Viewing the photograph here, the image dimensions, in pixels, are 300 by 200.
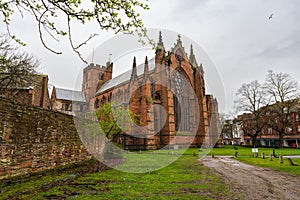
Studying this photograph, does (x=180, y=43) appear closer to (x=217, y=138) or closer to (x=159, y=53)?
(x=159, y=53)

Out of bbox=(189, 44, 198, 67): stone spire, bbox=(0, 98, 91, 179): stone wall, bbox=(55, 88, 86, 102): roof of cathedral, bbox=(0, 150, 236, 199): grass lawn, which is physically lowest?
bbox=(0, 150, 236, 199): grass lawn

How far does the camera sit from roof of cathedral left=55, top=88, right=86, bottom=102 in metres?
59.4

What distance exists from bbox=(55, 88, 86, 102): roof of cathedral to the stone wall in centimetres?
5064

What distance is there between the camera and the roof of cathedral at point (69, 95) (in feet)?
195

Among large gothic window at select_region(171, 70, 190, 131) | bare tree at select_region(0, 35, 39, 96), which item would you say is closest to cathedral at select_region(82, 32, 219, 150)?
large gothic window at select_region(171, 70, 190, 131)

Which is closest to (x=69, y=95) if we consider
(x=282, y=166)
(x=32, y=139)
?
(x=32, y=139)

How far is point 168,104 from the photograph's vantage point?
34.2m

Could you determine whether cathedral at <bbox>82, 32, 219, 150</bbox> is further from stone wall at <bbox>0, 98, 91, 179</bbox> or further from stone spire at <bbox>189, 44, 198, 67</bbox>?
stone wall at <bbox>0, 98, 91, 179</bbox>

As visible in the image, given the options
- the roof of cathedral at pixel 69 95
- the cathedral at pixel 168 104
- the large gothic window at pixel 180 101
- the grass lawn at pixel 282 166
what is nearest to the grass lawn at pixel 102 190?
the grass lawn at pixel 282 166

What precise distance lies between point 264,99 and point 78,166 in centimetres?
4275

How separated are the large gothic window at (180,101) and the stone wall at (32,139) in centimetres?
2750

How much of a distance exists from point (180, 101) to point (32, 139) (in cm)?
3264

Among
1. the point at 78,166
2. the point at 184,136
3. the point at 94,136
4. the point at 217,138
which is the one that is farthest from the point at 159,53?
the point at 78,166

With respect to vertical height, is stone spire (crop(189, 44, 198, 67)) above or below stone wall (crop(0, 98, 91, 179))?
above
